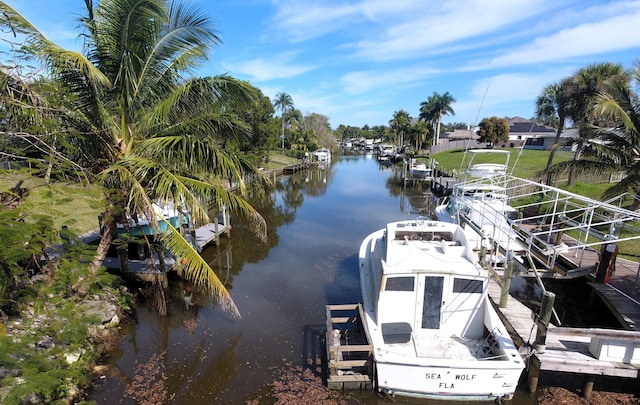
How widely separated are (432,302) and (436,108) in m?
71.1

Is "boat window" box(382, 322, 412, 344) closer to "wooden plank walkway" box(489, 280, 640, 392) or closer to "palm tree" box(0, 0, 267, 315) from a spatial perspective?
"wooden plank walkway" box(489, 280, 640, 392)

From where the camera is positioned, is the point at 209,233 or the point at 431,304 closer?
the point at 431,304

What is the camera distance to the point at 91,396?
729 centimetres

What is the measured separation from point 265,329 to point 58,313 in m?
5.08

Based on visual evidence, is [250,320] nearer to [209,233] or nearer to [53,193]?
[53,193]

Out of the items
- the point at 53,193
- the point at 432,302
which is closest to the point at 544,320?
the point at 432,302

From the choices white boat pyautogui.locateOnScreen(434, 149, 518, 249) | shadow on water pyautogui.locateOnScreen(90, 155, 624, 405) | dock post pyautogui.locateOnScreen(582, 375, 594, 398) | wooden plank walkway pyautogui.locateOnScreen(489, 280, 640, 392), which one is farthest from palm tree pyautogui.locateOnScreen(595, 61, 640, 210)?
shadow on water pyautogui.locateOnScreen(90, 155, 624, 405)

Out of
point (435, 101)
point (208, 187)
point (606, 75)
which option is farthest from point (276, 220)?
point (435, 101)

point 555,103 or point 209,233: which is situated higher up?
point 555,103

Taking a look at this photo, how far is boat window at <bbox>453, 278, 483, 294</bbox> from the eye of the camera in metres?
7.71

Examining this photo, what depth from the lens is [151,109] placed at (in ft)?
26.5

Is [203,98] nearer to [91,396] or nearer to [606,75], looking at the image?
[91,396]

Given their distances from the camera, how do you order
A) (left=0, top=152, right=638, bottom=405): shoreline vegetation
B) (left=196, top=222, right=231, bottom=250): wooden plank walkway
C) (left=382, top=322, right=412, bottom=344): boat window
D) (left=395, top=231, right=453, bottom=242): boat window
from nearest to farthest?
(left=0, top=152, right=638, bottom=405): shoreline vegetation
(left=382, top=322, right=412, bottom=344): boat window
(left=395, top=231, right=453, bottom=242): boat window
(left=196, top=222, right=231, bottom=250): wooden plank walkway

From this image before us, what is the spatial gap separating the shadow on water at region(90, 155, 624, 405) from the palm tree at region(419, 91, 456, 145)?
57770 mm
